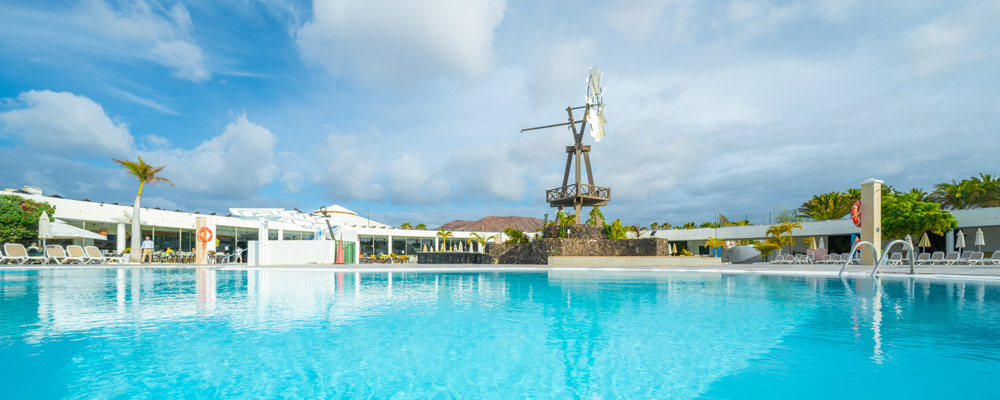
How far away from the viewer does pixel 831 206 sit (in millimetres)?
42375

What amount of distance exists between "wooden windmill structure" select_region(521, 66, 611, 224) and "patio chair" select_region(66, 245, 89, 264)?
21.6 meters

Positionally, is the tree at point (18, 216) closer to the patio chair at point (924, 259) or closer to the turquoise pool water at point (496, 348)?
the turquoise pool water at point (496, 348)

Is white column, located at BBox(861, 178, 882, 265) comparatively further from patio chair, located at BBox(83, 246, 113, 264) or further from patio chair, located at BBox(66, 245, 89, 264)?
patio chair, located at BBox(66, 245, 89, 264)

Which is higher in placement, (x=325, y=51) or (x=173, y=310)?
(x=325, y=51)

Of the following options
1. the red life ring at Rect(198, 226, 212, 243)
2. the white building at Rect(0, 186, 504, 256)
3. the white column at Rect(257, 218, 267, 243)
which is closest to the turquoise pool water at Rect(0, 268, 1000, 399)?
the white column at Rect(257, 218, 267, 243)

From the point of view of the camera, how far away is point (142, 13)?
51.6 feet

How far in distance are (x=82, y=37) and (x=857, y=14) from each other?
2415cm

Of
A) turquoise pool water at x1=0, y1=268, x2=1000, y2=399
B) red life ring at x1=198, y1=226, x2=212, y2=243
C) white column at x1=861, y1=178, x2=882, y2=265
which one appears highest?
white column at x1=861, y1=178, x2=882, y2=265

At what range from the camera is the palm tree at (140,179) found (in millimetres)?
24078

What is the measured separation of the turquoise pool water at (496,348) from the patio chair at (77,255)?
672 inches

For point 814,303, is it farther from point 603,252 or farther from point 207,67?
point 207,67

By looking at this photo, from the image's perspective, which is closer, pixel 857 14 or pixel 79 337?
pixel 79 337

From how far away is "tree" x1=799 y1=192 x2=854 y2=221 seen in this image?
42.2 metres

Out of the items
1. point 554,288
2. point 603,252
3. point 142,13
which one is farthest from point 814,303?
point 142,13
